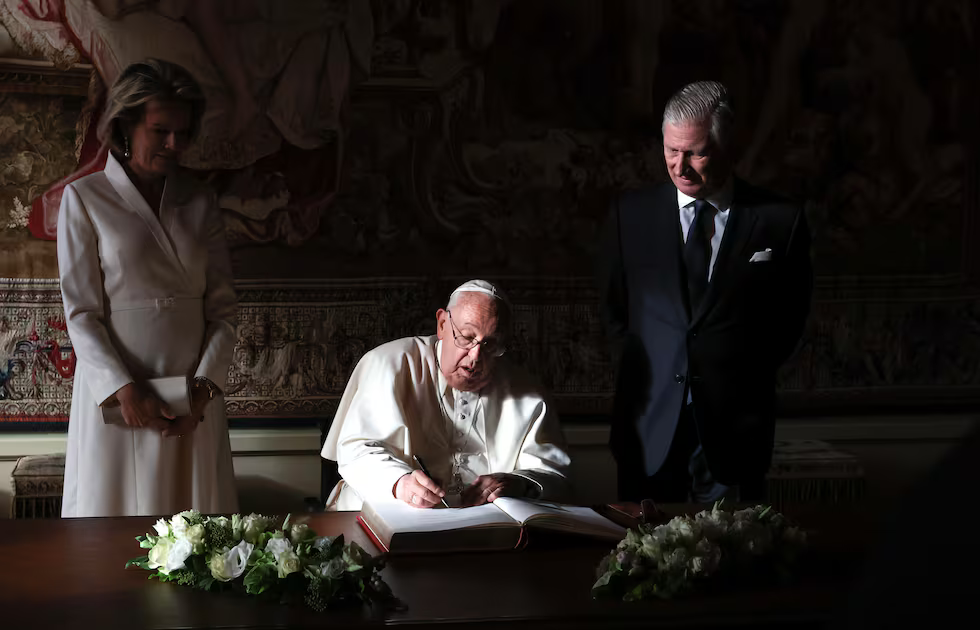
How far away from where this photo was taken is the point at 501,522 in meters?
2.96

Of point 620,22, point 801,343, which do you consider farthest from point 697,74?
point 801,343

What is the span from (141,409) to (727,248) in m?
2.47

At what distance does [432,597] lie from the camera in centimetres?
252

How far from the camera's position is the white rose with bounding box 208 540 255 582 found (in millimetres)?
2529

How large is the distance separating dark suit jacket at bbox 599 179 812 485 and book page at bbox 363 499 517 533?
53.0 inches

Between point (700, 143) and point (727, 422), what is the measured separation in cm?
113

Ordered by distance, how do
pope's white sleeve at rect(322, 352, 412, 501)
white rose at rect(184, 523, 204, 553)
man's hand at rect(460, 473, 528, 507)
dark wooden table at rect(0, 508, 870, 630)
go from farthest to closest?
pope's white sleeve at rect(322, 352, 412, 501) < man's hand at rect(460, 473, 528, 507) < white rose at rect(184, 523, 204, 553) < dark wooden table at rect(0, 508, 870, 630)

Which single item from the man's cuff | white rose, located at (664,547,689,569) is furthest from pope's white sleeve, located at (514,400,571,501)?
white rose, located at (664,547,689,569)

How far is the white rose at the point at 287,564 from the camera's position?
2.46 m

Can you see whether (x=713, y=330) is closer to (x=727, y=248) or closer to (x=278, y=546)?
(x=727, y=248)

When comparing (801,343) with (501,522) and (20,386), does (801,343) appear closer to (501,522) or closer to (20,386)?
(501,522)

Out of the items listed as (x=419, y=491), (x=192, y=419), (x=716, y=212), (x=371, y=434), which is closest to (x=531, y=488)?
(x=419, y=491)

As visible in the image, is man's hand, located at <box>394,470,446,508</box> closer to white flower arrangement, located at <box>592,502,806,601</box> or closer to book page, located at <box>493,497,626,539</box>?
book page, located at <box>493,497,626,539</box>

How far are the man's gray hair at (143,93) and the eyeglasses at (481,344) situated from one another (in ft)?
5.09
